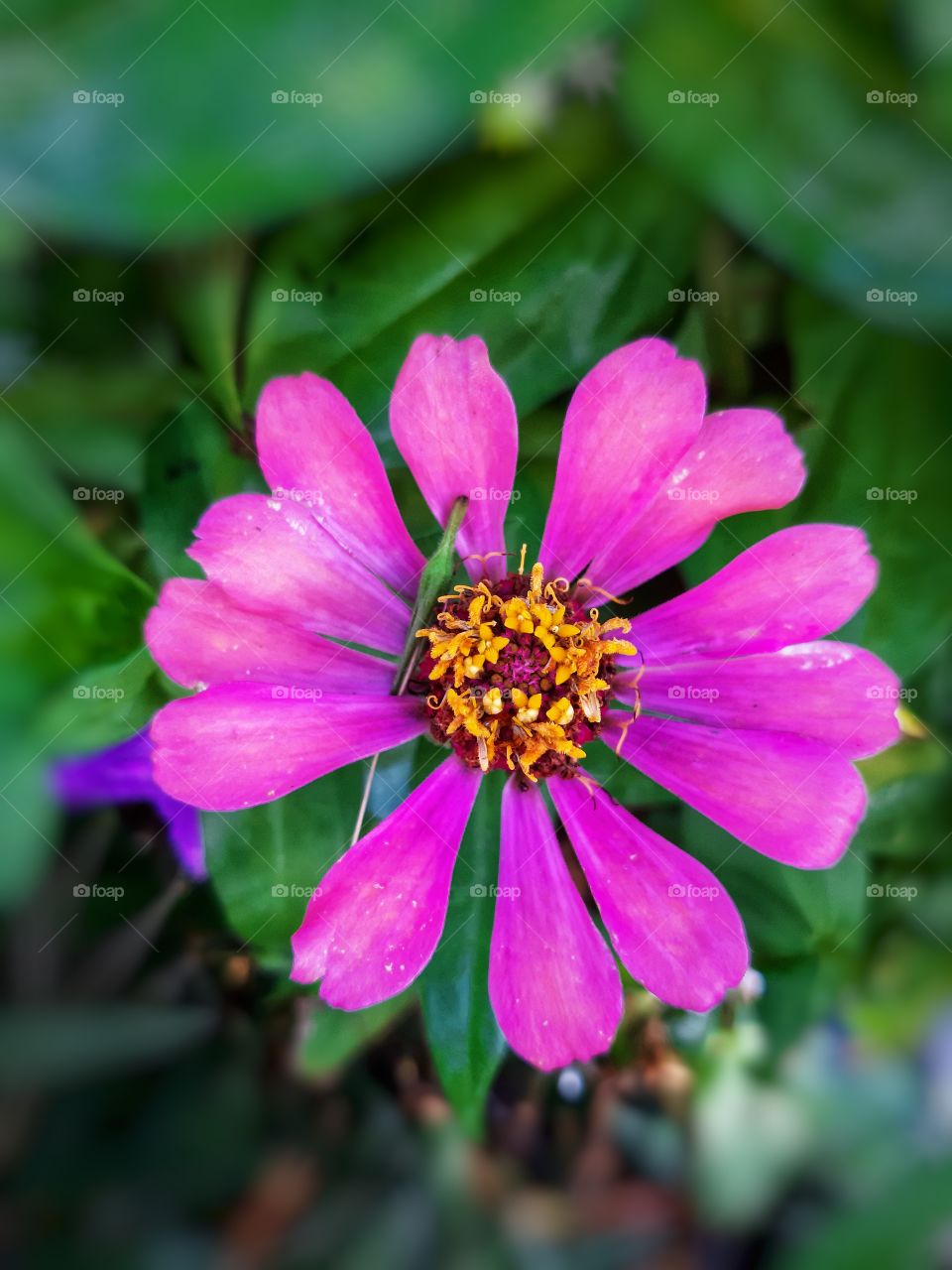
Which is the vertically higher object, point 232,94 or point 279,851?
point 232,94

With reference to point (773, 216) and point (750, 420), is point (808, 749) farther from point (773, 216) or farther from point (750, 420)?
point (773, 216)

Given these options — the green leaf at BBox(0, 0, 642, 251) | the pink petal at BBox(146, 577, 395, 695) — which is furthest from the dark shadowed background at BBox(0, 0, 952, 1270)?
the pink petal at BBox(146, 577, 395, 695)

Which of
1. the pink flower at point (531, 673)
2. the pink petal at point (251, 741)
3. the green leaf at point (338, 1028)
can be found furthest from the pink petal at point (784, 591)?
the green leaf at point (338, 1028)

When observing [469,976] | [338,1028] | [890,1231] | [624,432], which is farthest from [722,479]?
[890,1231]

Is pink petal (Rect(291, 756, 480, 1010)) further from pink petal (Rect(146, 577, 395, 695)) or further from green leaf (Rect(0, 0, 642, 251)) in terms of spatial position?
green leaf (Rect(0, 0, 642, 251))

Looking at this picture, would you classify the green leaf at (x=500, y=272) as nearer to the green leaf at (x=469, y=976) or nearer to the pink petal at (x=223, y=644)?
the pink petal at (x=223, y=644)

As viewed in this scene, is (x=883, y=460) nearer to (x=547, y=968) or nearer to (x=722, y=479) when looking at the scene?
(x=722, y=479)
